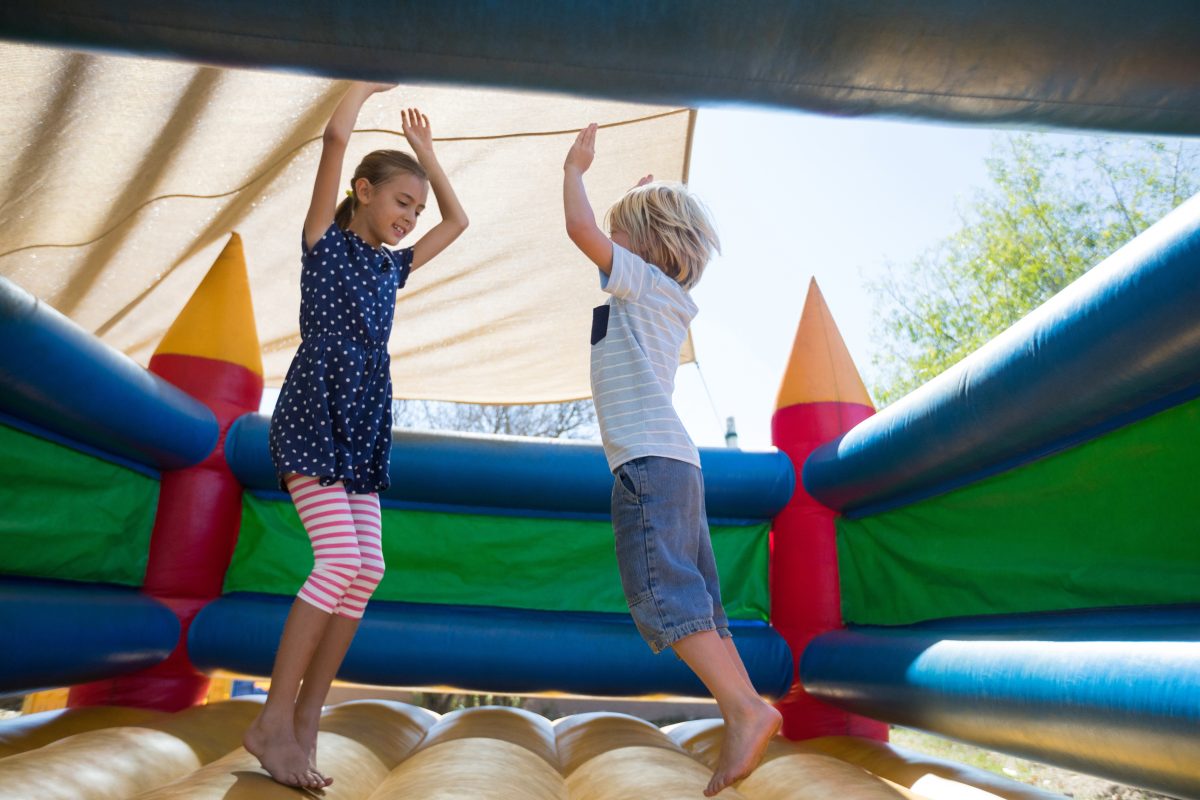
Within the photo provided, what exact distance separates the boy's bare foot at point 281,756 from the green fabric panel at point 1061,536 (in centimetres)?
115

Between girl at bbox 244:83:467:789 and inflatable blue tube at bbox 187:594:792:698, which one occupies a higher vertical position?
girl at bbox 244:83:467:789

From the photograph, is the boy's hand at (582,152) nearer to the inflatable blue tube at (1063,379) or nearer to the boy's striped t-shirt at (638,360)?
the boy's striped t-shirt at (638,360)

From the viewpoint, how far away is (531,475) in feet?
7.79

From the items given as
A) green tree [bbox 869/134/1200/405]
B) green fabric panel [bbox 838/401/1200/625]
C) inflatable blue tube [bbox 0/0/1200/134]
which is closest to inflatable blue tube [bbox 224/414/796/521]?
green fabric panel [bbox 838/401/1200/625]

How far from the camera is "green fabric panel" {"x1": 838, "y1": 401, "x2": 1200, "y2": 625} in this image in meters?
1.24

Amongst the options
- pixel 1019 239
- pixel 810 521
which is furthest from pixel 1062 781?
pixel 1019 239

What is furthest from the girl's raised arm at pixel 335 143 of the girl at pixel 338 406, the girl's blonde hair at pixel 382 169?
the girl's blonde hair at pixel 382 169

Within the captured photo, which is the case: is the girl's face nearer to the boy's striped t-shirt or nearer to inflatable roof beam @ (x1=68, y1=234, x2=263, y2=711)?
the boy's striped t-shirt

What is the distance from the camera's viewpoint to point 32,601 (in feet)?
5.41

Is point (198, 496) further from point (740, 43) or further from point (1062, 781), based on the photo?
point (1062, 781)

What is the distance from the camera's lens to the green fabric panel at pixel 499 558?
239 centimetres

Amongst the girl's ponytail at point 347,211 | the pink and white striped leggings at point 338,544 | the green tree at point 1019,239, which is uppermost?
the green tree at point 1019,239

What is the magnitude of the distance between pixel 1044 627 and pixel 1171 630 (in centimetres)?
31

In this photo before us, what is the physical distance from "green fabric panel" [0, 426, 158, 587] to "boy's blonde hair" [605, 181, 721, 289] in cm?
122
